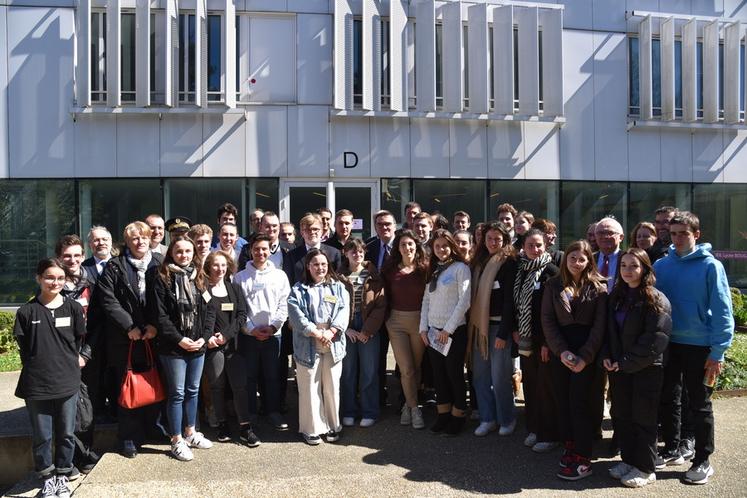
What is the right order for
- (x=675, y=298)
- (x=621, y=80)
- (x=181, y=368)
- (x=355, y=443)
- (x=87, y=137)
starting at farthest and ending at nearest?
(x=621, y=80)
(x=87, y=137)
(x=355, y=443)
(x=181, y=368)
(x=675, y=298)

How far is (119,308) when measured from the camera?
5391mm

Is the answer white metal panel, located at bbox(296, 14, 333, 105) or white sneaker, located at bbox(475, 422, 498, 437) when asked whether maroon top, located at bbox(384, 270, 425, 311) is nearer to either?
white sneaker, located at bbox(475, 422, 498, 437)

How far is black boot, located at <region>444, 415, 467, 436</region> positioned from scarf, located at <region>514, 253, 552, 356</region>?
3.00 feet

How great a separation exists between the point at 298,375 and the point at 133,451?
155 cm

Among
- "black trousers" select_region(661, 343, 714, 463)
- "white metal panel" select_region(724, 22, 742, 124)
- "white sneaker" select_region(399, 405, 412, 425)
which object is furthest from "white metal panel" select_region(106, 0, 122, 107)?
"white metal panel" select_region(724, 22, 742, 124)

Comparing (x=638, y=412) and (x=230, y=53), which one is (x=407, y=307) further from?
(x=230, y=53)

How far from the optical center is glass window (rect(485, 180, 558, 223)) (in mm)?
13516

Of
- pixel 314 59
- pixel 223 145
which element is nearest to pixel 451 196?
pixel 314 59

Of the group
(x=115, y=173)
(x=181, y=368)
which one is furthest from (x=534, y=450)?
(x=115, y=173)

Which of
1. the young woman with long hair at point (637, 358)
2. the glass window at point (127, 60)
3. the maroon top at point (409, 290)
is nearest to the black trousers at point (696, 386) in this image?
the young woman with long hair at point (637, 358)

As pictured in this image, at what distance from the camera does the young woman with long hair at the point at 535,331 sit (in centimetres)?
541

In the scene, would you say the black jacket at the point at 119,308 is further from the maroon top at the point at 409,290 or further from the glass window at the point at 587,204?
the glass window at the point at 587,204

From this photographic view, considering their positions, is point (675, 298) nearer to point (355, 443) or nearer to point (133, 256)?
point (355, 443)

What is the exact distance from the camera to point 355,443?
5.79m
